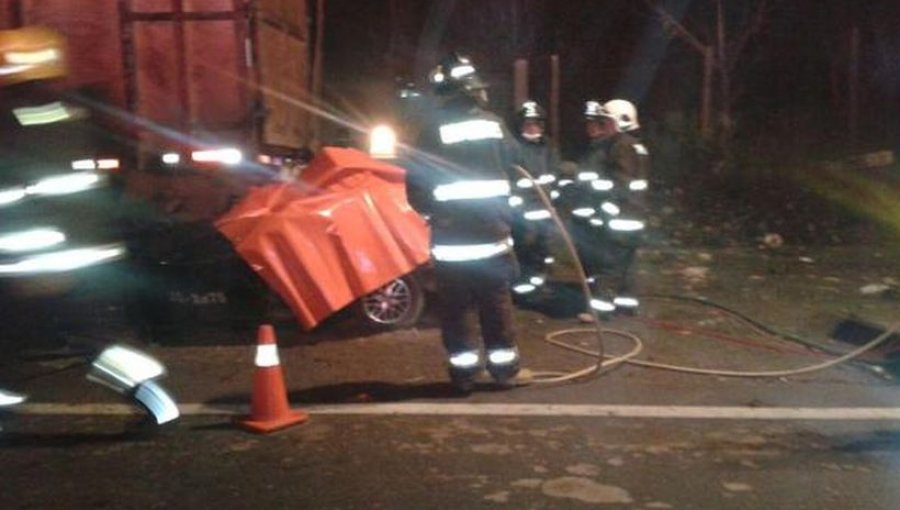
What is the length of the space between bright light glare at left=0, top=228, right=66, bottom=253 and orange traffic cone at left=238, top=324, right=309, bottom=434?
3.81 ft

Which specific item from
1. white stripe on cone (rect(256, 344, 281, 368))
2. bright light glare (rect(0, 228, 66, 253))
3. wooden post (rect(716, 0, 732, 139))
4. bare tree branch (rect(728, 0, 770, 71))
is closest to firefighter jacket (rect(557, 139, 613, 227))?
white stripe on cone (rect(256, 344, 281, 368))

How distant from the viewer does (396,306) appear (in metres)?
8.20

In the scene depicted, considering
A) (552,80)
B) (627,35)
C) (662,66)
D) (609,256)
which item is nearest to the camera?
(609,256)

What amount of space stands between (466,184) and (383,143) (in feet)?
9.37

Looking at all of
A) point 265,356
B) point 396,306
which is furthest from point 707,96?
point 265,356

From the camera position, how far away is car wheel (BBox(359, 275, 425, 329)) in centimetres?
818

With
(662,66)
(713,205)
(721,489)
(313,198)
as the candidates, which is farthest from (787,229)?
(721,489)

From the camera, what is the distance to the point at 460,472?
206 inches

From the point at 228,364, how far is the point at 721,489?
141 inches

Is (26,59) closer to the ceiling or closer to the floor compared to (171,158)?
closer to the ceiling

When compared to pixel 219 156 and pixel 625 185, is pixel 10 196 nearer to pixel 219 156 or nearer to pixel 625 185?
pixel 219 156

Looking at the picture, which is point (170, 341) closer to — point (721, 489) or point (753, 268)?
point (721, 489)

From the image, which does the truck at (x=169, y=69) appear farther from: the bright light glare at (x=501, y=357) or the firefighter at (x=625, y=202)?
the bright light glare at (x=501, y=357)

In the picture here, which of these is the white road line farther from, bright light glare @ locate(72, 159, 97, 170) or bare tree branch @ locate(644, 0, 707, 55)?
bare tree branch @ locate(644, 0, 707, 55)
